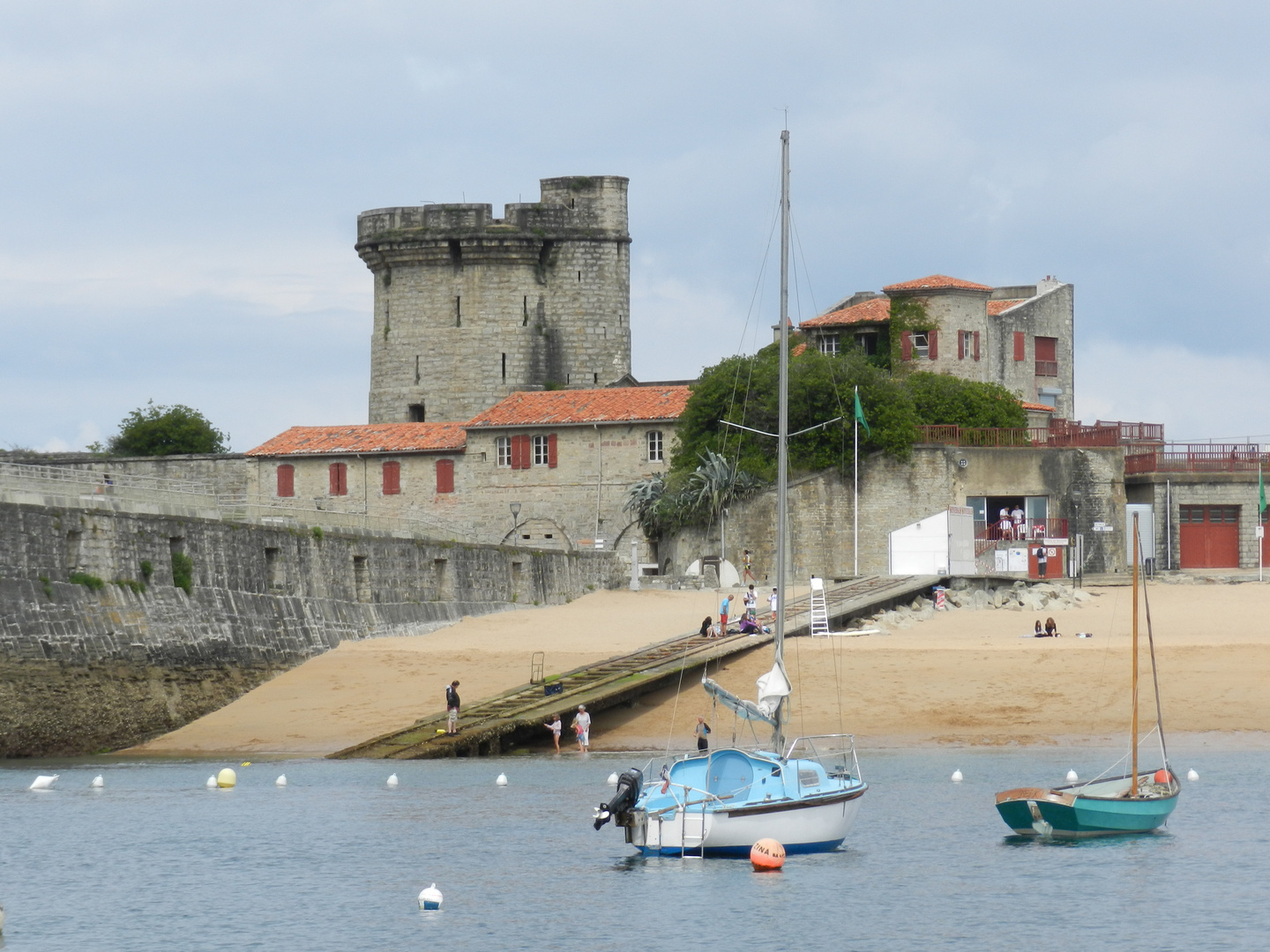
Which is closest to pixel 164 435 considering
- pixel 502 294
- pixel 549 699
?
pixel 502 294

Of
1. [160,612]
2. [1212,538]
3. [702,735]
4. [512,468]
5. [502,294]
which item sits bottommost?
[702,735]

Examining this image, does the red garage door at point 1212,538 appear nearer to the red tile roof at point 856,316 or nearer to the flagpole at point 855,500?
the flagpole at point 855,500

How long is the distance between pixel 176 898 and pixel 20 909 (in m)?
1.85

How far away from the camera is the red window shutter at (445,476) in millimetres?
64250

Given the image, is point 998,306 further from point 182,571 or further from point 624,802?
point 624,802

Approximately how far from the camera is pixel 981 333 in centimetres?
6391

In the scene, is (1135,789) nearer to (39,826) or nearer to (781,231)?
(781,231)

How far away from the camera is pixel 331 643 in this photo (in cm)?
4444

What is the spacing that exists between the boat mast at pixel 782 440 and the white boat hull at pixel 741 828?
42.3 inches

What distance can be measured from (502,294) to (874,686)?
3665 centimetres

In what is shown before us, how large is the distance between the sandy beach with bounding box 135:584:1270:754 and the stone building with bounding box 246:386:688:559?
49.9 feet

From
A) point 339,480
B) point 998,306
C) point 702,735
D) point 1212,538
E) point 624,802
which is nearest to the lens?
point 624,802

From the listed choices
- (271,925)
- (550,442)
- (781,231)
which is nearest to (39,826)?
(271,925)

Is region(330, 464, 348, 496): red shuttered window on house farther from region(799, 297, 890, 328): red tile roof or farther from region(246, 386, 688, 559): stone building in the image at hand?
region(799, 297, 890, 328): red tile roof
